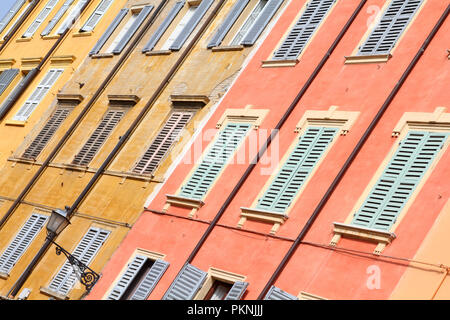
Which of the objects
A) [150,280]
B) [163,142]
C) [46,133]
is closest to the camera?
[150,280]

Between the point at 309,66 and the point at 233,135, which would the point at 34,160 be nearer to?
the point at 233,135

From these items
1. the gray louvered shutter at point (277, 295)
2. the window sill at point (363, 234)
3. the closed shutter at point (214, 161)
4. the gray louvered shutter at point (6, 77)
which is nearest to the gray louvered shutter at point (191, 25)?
the closed shutter at point (214, 161)

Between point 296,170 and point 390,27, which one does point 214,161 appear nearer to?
point 296,170

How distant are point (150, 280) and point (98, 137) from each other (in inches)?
273

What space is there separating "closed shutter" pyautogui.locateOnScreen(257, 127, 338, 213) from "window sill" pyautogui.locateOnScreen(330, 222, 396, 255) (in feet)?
5.46

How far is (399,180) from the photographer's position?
57.6ft

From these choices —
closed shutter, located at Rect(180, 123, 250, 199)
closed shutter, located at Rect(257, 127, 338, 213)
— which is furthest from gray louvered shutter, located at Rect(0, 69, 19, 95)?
closed shutter, located at Rect(257, 127, 338, 213)

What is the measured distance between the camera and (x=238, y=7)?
25875 millimetres

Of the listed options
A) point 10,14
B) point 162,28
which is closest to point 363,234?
point 162,28

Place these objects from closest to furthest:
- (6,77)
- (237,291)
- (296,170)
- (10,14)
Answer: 1. (237,291)
2. (296,170)
3. (6,77)
4. (10,14)

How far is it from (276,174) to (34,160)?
424 inches

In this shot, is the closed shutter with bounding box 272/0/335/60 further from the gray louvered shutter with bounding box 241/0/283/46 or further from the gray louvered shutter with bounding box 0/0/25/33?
the gray louvered shutter with bounding box 0/0/25/33

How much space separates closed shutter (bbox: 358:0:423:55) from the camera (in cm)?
2055

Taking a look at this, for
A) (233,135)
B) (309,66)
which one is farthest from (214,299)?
(309,66)
